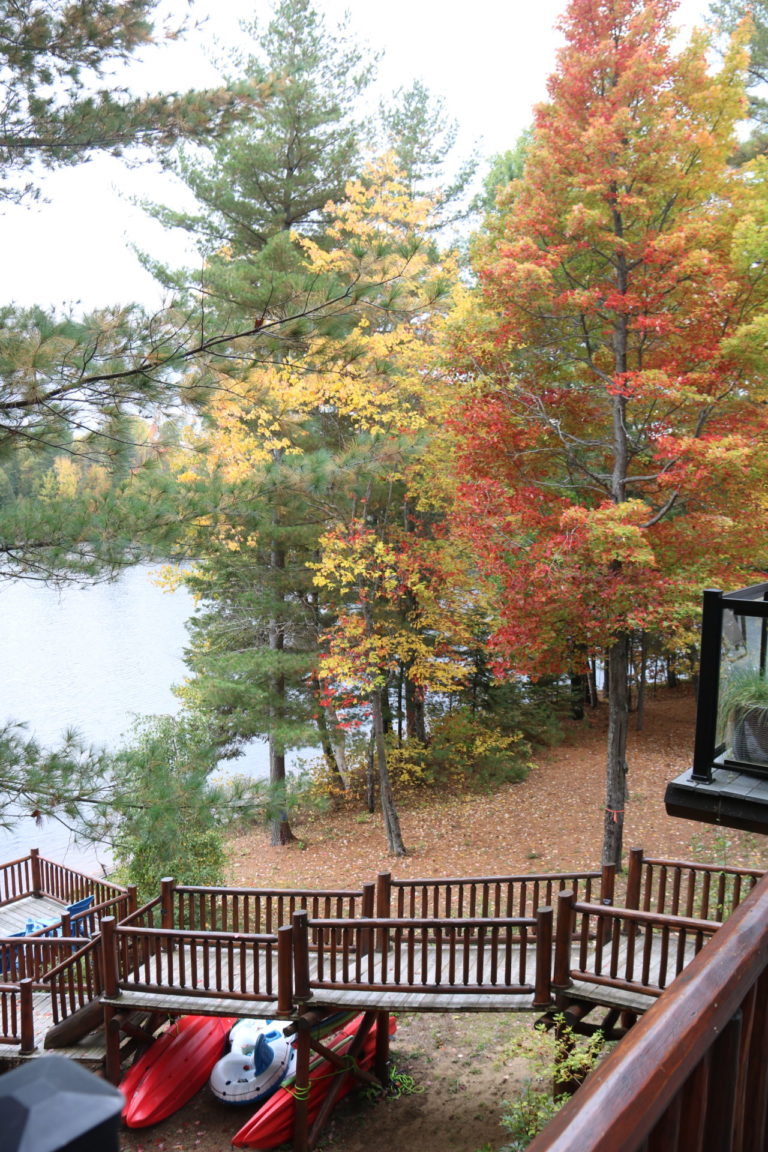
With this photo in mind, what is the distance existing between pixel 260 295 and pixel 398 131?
1573 cm

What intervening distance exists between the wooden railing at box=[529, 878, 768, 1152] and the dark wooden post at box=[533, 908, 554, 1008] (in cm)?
537

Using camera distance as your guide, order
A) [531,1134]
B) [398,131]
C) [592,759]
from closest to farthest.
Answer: [531,1134] → [592,759] → [398,131]

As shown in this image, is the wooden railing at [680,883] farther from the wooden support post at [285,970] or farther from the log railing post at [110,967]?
the log railing post at [110,967]

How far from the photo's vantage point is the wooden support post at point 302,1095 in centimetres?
690

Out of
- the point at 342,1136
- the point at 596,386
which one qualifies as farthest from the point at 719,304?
the point at 342,1136

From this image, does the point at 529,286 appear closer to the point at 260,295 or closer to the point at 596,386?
the point at 596,386

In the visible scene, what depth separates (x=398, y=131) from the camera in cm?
1975

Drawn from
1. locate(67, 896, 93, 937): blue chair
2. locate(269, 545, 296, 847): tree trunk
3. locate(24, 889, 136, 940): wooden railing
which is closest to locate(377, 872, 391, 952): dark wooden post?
locate(24, 889, 136, 940): wooden railing

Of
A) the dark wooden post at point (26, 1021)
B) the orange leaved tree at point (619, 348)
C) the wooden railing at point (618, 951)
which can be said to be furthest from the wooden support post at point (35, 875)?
the wooden railing at point (618, 951)

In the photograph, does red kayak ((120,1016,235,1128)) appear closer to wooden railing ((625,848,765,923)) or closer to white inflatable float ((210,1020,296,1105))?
white inflatable float ((210,1020,296,1105))

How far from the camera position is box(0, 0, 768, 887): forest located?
20.1 ft

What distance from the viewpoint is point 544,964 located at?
21.0 feet

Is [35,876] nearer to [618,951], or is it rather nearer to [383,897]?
[383,897]

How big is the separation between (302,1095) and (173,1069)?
1452 millimetres
